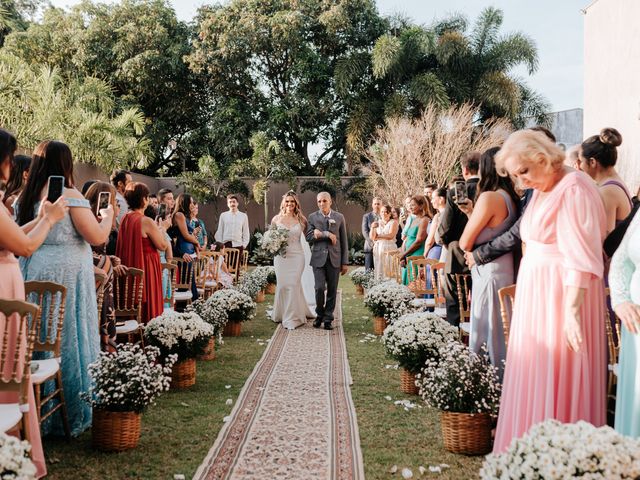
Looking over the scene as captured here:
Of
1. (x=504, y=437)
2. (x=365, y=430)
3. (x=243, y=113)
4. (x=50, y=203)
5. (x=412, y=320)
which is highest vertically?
(x=243, y=113)

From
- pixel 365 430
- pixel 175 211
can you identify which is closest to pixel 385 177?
pixel 175 211

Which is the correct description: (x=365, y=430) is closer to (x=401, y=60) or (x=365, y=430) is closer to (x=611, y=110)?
(x=611, y=110)

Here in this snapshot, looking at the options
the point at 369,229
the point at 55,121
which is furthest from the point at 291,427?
the point at 55,121

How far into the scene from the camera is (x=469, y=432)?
12.4 ft

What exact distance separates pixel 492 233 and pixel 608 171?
35.0 inches

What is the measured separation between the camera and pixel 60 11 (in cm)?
2583

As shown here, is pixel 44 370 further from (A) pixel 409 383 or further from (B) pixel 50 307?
(A) pixel 409 383

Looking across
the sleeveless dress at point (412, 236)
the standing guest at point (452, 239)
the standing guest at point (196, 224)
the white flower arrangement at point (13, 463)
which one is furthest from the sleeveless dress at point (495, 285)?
the standing guest at point (196, 224)

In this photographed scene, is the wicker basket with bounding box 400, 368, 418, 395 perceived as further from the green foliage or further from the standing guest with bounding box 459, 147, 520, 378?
the green foliage

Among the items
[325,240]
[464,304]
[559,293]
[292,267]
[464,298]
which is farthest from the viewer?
[292,267]

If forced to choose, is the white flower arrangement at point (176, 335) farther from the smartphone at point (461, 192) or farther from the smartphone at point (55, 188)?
the smartphone at point (461, 192)

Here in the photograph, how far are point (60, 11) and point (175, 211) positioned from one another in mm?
21927

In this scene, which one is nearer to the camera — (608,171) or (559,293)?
(559,293)

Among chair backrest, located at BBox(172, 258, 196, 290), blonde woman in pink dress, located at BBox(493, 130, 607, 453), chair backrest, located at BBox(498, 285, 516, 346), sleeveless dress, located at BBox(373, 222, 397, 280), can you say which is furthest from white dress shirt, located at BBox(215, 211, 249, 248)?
blonde woman in pink dress, located at BBox(493, 130, 607, 453)
